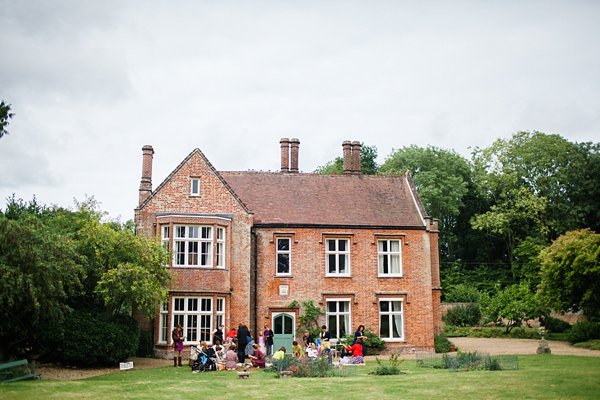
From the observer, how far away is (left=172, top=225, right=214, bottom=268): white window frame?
1125 inches

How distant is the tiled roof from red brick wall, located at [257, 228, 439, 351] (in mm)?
821

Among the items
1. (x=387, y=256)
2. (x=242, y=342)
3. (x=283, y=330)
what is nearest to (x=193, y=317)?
(x=242, y=342)

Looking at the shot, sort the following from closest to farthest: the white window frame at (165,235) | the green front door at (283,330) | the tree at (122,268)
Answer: the tree at (122,268)
the white window frame at (165,235)
the green front door at (283,330)

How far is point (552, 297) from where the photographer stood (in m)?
33.9

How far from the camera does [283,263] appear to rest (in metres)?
31.2

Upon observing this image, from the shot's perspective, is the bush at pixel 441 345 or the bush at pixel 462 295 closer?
the bush at pixel 441 345

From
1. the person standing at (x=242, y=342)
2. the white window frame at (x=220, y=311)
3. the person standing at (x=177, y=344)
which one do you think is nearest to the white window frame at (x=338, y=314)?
the white window frame at (x=220, y=311)

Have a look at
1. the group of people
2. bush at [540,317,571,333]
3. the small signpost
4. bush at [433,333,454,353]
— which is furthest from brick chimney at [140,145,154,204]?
bush at [540,317,571,333]

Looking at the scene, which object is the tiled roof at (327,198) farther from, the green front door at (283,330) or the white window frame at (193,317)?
the white window frame at (193,317)

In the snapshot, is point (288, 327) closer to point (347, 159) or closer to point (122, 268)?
point (122, 268)

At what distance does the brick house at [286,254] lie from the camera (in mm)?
28500

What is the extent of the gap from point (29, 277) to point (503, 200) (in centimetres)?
4830

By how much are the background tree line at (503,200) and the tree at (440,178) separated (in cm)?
10

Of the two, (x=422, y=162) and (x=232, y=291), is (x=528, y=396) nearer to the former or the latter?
(x=232, y=291)
